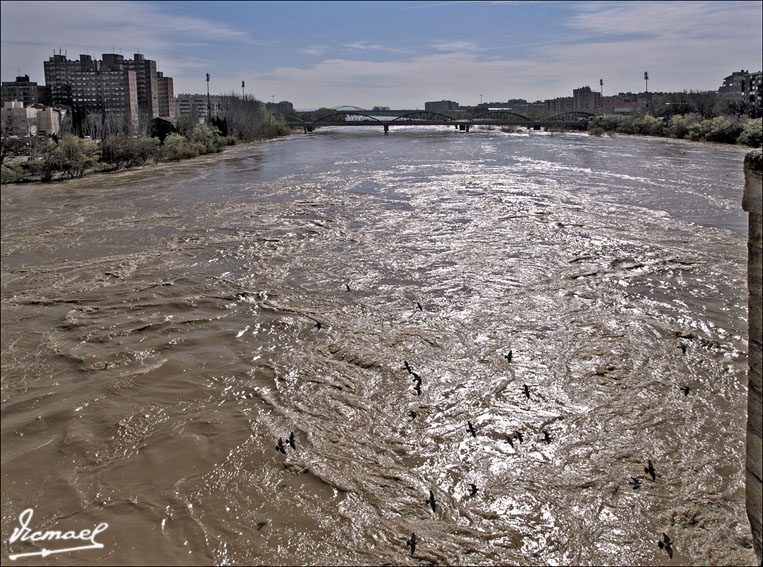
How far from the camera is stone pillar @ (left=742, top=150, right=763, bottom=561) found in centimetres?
339

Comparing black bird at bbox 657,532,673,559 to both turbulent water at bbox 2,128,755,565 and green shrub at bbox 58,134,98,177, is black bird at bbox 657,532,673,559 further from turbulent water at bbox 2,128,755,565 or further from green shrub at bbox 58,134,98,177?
green shrub at bbox 58,134,98,177

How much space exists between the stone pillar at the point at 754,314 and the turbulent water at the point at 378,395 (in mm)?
816

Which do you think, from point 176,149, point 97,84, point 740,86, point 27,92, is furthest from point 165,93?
point 740,86

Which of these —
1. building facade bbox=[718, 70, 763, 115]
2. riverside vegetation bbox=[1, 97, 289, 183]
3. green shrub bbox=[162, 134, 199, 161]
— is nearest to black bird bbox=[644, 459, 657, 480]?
riverside vegetation bbox=[1, 97, 289, 183]

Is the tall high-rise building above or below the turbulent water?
above

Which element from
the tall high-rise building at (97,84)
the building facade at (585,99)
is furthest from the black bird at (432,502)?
the building facade at (585,99)

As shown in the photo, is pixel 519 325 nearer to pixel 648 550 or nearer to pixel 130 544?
pixel 648 550

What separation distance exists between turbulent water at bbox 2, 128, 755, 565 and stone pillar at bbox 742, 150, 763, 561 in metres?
0.82

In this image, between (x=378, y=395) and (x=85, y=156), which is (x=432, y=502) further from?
(x=85, y=156)

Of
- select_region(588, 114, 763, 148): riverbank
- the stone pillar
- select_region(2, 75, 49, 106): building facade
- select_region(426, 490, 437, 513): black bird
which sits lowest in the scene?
select_region(426, 490, 437, 513): black bird

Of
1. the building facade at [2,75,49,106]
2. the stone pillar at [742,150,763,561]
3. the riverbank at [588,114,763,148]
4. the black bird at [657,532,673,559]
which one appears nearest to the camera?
the stone pillar at [742,150,763,561]

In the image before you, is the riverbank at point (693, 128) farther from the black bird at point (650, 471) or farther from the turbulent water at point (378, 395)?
the black bird at point (650, 471)

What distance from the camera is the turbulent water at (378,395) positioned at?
421 cm

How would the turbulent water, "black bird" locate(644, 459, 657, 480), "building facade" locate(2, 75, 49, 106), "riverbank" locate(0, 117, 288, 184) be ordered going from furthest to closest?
"building facade" locate(2, 75, 49, 106) → "riverbank" locate(0, 117, 288, 184) → "black bird" locate(644, 459, 657, 480) → the turbulent water
